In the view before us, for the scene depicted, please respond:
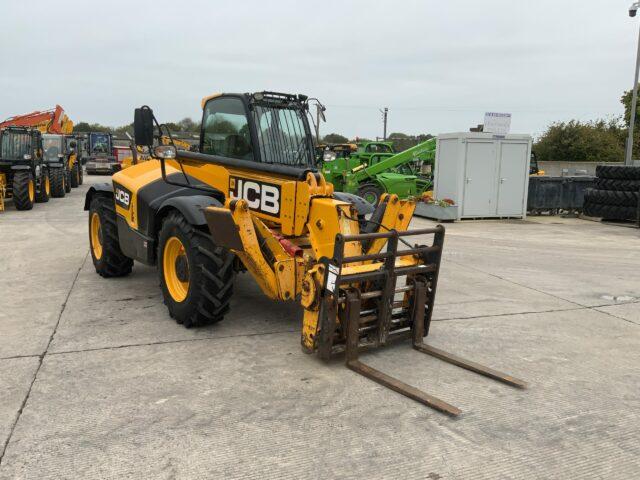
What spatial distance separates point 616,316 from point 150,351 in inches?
189

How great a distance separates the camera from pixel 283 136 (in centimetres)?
554

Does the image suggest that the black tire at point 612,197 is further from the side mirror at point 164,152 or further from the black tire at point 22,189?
the black tire at point 22,189

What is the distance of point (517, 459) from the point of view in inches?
119

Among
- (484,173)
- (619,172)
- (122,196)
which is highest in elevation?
(619,172)

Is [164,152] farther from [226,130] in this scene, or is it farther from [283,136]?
[283,136]

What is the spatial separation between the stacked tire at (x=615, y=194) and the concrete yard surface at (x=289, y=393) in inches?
342

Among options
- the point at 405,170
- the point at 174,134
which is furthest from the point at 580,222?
the point at 174,134

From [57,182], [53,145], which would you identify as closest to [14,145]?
[57,182]

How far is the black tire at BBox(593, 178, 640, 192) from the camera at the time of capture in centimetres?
1420

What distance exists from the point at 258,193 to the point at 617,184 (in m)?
12.9

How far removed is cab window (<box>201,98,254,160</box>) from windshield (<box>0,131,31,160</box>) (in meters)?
11.2

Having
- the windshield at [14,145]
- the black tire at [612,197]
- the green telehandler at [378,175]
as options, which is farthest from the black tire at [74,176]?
the black tire at [612,197]

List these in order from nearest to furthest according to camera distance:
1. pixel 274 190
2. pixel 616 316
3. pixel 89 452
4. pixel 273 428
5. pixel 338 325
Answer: pixel 89 452, pixel 273 428, pixel 338 325, pixel 274 190, pixel 616 316

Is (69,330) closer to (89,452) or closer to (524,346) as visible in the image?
(89,452)
